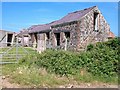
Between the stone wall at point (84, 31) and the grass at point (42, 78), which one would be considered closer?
the grass at point (42, 78)

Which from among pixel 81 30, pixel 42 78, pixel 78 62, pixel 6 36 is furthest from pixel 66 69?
pixel 6 36

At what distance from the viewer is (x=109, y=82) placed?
8188mm

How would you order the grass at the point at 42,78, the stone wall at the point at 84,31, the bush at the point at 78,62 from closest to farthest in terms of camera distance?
the grass at the point at 42,78, the bush at the point at 78,62, the stone wall at the point at 84,31

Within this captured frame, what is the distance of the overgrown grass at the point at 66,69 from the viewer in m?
7.61

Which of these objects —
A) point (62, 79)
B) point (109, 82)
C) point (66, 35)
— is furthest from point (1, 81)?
point (66, 35)

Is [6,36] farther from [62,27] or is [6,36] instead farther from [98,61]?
[98,61]

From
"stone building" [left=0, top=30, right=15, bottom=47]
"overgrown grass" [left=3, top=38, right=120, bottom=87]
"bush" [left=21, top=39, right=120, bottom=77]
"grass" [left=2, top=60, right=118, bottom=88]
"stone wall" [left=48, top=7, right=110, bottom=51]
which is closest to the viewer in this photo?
"grass" [left=2, top=60, right=118, bottom=88]

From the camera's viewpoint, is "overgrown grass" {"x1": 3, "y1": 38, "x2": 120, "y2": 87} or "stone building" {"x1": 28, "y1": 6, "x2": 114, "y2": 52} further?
"stone building" {"x1": 28, "y1": 6, "x2": 114, "y2": 52}

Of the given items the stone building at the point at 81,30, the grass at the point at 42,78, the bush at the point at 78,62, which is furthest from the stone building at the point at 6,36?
the grass at the point at 42,78

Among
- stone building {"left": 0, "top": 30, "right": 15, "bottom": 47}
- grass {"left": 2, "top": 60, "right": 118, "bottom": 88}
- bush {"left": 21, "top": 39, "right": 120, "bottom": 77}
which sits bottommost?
grass {"left": 2, "top": 60, "right": 118, "bottom": 88}

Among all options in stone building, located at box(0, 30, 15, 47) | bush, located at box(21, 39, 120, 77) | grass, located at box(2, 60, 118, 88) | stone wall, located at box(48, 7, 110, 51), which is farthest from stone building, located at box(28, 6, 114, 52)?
grass, located at box(2, 60, 118, 88)

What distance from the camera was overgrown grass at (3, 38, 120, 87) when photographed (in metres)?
7.61

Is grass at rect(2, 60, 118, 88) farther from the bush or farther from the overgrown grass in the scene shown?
the bush

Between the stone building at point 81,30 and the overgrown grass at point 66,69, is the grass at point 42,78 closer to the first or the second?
the overgrown grass at point 66,69
